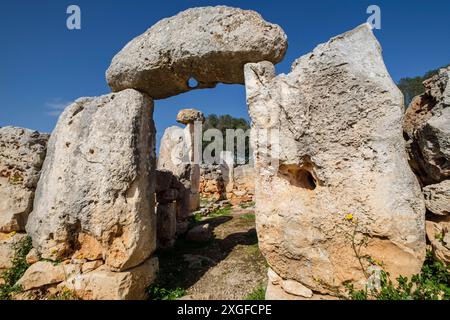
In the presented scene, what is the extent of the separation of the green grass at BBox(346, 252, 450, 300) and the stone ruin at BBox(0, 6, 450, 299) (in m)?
0.10

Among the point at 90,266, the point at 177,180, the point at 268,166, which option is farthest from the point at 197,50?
the point at 177,180

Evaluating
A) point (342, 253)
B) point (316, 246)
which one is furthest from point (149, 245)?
point (342, 253)

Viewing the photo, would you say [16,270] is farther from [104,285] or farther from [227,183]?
[227,183]

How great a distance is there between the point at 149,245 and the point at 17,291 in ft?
5.14

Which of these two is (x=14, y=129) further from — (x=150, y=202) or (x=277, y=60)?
(x=277, y=60)

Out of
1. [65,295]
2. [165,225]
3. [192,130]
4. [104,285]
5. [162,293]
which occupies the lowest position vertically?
[162,293]

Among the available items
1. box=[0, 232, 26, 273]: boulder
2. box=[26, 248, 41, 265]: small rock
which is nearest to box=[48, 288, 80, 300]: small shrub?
box=[26, 248, 41, 265]: small rock

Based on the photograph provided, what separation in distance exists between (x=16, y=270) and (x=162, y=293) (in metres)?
1.89

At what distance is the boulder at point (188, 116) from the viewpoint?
12938 millimetres

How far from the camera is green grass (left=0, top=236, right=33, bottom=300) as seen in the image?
3.16m

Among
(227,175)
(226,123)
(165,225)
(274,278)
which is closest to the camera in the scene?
(274,278)

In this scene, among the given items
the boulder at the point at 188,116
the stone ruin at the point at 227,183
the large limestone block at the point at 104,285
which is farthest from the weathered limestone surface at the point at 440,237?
the boulder at the point at 188,116

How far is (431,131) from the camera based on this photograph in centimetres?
255

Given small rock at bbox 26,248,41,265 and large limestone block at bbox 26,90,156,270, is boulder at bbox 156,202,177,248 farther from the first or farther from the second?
small rock at bbox 26,248,41,265
